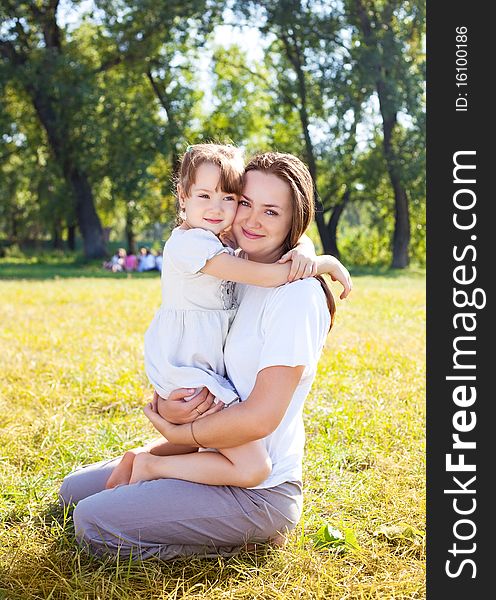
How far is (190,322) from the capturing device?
3092 millimetres

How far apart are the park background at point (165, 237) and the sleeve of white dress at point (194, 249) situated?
1.12 m

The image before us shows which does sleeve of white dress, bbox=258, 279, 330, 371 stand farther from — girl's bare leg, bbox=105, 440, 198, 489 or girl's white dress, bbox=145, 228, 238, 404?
girl's bare leg, bbox=105, 440, 198, 489

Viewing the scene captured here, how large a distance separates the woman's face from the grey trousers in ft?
3.08

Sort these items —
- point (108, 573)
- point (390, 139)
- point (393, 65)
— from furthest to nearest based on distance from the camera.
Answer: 1. point (390, 139)
2. point (393, 65)
3. point (108, 573)

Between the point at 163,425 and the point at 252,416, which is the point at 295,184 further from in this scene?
the point at 163,425

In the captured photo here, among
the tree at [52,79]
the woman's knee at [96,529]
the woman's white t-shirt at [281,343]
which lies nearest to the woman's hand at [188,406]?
the woman's white t-shirt at [281,343]

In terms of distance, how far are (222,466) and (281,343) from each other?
54 centimetres

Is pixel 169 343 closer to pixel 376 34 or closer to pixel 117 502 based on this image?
pixel 117 502

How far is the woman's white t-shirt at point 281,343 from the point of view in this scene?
9.06 feet

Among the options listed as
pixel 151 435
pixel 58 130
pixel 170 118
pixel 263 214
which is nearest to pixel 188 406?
pixel 263 214

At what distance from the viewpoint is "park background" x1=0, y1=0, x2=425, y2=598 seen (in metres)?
3.02

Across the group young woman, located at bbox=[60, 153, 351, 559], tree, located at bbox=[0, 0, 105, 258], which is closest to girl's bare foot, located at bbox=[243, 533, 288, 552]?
young woman, located at bbox=[60, 153, 351, 559]

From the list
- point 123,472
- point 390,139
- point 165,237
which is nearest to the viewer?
point 123,472

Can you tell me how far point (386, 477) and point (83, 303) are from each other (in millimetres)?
7726
